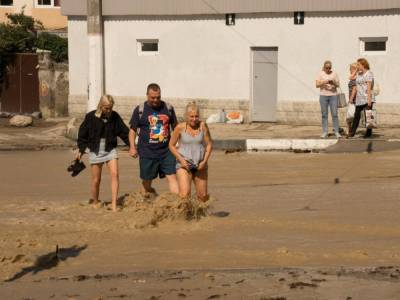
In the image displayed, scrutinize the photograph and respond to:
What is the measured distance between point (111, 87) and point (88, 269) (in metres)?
18.5

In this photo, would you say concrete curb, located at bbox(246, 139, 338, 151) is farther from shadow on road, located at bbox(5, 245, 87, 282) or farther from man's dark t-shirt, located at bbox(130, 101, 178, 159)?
shadow on road, located at bbox(5, 245, 87, 282)

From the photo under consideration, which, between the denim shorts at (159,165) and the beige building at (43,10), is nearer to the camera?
the denim shorts at (159,165)

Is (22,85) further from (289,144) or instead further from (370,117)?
(370,117)

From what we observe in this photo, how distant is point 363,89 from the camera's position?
2067cm

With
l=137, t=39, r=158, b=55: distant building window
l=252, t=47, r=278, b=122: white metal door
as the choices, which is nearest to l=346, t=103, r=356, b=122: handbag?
l=252, t=47, r=278, b=122: white metal door

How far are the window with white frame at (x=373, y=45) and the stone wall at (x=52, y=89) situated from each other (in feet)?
32.1

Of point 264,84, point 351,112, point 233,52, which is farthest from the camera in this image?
point 233,52

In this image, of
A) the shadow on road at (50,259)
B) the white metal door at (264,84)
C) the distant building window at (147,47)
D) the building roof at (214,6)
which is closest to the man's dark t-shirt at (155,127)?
the shadow on road at (50,259)

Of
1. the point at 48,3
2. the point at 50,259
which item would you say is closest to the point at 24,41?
the point at 48,3

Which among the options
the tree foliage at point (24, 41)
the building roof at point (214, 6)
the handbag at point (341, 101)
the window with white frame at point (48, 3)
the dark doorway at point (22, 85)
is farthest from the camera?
the window with white frame at point (48, 3)

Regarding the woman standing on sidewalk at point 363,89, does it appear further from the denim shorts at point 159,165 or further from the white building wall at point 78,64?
the white building wall at point 78,64

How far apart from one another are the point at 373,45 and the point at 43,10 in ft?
79.4

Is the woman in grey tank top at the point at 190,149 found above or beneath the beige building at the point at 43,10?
beneath

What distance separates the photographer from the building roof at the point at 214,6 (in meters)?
24.1
